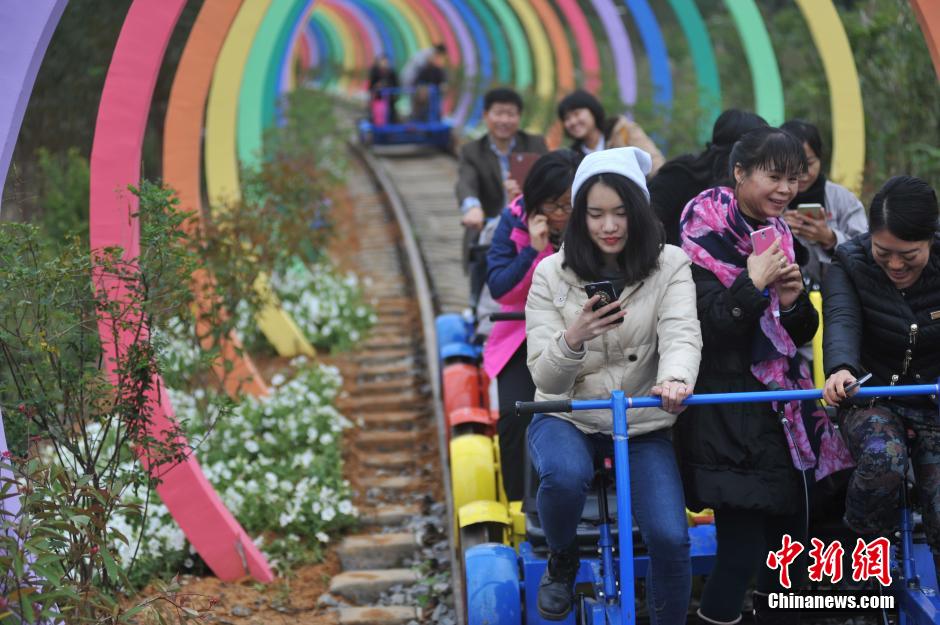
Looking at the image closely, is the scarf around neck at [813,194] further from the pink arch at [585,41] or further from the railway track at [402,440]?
the pink arch at [585,41]

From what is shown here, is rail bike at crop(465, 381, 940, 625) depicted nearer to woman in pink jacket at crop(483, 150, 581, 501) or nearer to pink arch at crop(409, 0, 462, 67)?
woman in pink jacket at crop(483, 150, 581, 501)

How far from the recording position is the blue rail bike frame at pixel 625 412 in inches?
146

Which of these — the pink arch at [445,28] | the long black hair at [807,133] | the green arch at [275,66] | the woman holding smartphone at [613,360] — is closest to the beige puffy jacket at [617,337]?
the woman holding smartphone at [613,360]

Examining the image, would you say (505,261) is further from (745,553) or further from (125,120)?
(125,120)

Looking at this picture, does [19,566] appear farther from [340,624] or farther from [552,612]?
[340,624]

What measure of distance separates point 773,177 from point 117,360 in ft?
8.80

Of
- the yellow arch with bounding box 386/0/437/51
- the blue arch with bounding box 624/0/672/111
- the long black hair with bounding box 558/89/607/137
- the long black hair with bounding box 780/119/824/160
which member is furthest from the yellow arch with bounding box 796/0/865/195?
the yellow arch with bounding box 386/0/437/51

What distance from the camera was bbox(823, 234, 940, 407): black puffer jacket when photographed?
4094mm

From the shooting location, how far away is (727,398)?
3.89 m

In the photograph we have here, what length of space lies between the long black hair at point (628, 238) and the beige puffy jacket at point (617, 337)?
5 centimetres

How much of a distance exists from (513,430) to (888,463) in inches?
71.1

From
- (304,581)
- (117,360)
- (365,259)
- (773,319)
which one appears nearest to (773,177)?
(773,319)

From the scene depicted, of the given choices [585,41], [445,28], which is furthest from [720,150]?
[445,28]

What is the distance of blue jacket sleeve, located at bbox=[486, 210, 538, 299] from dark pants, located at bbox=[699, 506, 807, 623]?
150 centimetres
